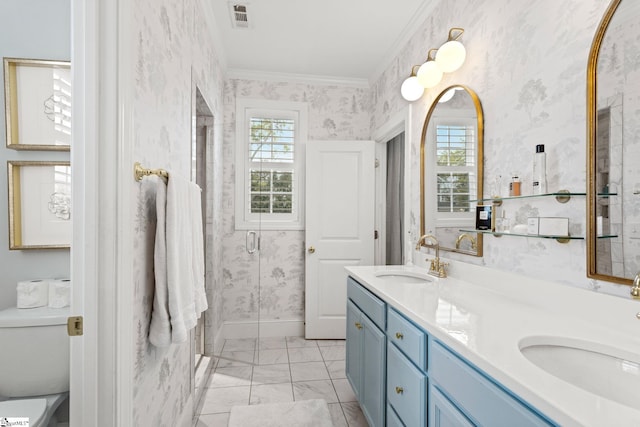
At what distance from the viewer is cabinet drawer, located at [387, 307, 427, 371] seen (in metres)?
1.18

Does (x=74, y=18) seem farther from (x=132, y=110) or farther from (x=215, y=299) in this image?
(x=215, y=299)

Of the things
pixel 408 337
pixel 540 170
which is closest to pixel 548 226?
pixel 540 170

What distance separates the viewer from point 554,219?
1.22 metres

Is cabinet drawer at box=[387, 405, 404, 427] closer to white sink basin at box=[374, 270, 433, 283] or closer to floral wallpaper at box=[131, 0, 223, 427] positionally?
white sink basin at box=[374, 270, 433, 283]

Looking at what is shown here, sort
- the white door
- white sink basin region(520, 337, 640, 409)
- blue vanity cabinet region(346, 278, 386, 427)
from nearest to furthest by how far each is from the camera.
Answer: white sink basin region(520, 337, 640, 409), blue vanity cabinet region(346, 278, 386, 427), the white door

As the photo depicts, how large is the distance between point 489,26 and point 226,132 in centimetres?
243

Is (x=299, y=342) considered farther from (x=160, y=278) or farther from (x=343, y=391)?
(x=160, y=278)

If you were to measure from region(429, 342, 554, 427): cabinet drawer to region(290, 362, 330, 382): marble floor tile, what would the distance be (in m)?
1.57

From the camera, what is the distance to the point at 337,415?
6.57 ft

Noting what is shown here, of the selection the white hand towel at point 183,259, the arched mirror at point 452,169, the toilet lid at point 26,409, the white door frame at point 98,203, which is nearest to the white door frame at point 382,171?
the arched mirror at point 452,169

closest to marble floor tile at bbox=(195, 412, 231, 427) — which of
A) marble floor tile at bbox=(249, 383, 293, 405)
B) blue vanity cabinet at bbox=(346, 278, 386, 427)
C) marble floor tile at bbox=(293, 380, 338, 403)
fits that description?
marble floor tile at bbox=(249, 383, 293, 405)

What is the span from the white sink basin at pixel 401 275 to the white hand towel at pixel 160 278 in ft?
4.09

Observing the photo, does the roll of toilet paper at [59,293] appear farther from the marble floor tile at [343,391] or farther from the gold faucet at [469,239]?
the gold faucet at [469,239]

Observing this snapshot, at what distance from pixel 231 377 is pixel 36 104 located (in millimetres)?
2141
